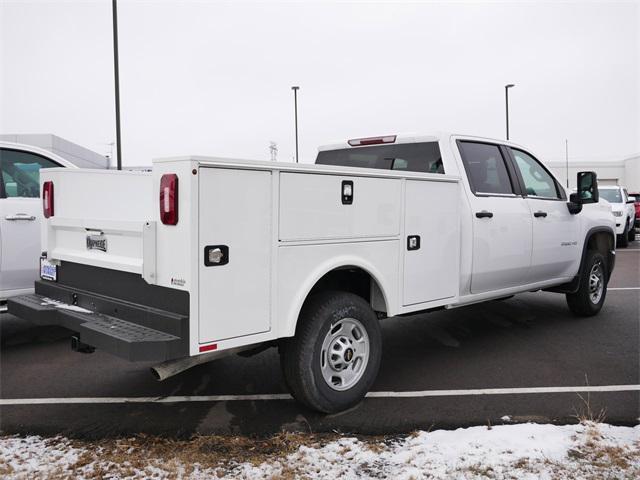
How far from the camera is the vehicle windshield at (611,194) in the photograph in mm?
18188

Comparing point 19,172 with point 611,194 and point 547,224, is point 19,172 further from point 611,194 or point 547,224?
point 611,194

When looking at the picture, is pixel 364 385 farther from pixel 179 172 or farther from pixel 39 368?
pixel 39 368

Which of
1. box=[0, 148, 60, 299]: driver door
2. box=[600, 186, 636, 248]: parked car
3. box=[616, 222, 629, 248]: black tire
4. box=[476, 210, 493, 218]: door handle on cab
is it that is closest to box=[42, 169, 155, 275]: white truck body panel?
box=[0, 148, 60, 299]: driver door

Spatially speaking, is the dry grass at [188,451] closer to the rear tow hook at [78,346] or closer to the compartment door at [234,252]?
the rear tow hook at [78,346]

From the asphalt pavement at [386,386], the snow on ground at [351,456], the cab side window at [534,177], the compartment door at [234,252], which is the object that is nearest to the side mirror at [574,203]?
the cab side window at [534,177]

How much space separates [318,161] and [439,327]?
253 cm

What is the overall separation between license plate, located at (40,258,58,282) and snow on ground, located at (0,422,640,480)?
1.32 metres

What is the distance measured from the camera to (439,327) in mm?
7141

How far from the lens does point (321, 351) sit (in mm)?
3965

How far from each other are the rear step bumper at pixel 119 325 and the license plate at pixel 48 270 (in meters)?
0.23

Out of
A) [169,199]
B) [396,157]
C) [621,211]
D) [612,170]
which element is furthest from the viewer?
[612,170]

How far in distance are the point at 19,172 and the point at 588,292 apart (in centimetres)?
686

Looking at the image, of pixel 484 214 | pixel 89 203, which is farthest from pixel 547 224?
pixel 89 203

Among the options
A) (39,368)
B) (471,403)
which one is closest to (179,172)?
(471,403)
